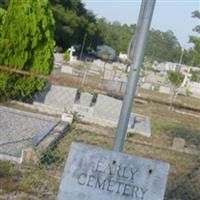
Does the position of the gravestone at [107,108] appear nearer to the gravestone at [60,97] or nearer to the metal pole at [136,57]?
the gravestone at [60,97]

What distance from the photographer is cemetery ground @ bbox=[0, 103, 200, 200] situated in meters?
5.57

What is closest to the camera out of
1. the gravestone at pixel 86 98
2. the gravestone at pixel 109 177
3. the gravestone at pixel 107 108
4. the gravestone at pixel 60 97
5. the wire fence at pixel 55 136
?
the gravestone at pixel 109 177

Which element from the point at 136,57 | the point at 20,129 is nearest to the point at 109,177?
the point at 136,57

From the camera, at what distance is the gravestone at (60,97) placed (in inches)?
490

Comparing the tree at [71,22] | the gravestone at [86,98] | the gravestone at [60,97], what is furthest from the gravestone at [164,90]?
the gravestone at [60,97]

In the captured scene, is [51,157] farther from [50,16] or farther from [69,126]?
[50,16]

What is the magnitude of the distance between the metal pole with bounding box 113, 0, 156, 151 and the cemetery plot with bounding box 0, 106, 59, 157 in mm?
2947

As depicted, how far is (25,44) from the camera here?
467 inches

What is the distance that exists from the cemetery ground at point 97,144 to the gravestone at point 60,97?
4.91 feet

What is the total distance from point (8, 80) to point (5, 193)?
6757mm

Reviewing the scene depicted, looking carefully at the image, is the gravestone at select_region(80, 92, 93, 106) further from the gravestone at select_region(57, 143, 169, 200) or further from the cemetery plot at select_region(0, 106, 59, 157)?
the gravestone at select_region(57, 143, 169, 200)

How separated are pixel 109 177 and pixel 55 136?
4.83m

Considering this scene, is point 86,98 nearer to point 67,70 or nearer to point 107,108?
point 107,108

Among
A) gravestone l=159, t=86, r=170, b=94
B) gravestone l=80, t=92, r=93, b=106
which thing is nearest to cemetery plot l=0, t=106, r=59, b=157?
gravestone l=80, t=92, r=93, b=106
